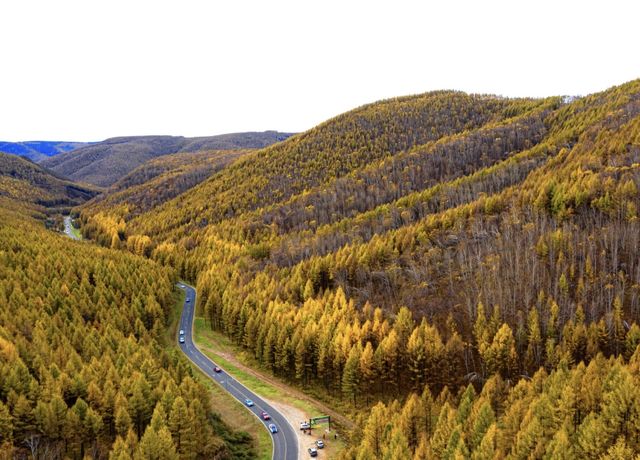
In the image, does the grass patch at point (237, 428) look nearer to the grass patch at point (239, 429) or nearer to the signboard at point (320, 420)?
the grass patch at point (239, 429)

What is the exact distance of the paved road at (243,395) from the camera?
7475 cm

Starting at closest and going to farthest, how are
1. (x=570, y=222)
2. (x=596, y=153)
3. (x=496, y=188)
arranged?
(x=570, y=222) → (x=596, y=153) → (x=496, y=188)

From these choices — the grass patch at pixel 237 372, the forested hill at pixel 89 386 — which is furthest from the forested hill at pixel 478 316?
the forested hill at pixel 89 386

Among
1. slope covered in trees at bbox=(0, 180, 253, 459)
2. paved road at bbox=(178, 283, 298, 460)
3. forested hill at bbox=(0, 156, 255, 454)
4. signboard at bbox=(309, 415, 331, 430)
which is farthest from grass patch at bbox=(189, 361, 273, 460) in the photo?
signboard at bbox=(309, 415, 331, 430)

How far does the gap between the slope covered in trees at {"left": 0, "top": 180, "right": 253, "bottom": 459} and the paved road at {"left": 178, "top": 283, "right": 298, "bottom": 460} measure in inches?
237

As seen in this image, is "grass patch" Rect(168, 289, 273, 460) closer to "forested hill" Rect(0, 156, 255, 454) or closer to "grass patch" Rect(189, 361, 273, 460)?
"grass patch" Rect(189, 361, 273, 460)

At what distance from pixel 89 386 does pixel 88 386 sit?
41.2 inches

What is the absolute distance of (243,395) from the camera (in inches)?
3708

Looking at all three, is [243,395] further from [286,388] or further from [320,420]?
[320,420]

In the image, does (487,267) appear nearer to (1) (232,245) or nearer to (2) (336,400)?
(2) (336,400)

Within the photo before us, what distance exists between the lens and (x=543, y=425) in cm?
5853

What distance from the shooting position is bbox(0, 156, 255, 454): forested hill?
2393 inches

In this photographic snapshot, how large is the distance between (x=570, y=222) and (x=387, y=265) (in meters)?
50.8

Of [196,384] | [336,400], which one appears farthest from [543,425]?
[196,384]
